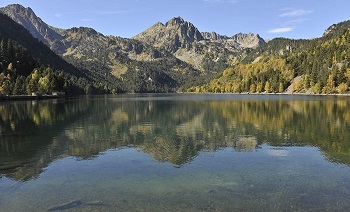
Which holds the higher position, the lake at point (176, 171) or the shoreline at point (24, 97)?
the shoreline at point (24, 97)

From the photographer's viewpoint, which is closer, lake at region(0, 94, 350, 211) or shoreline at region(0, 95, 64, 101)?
lake at region(0, 94, 350, 211)

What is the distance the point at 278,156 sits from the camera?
3128 centimetres

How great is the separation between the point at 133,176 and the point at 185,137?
20.0 meters

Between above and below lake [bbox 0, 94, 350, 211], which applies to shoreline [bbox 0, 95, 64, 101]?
above

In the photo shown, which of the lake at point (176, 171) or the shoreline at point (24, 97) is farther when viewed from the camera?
the shoreline at point (24, 97)

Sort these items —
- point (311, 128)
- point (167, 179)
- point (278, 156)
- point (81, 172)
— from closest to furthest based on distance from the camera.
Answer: point (167, 179) → point (81, 172) → point (278, 156) → point (311, 128)

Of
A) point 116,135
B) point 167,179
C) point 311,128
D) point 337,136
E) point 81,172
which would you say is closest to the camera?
point 167,179

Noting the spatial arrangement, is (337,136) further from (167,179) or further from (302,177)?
(167,179)

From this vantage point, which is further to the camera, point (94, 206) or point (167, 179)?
point (167, 179)

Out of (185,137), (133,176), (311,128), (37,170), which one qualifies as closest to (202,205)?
(133,176)

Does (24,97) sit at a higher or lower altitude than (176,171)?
higher

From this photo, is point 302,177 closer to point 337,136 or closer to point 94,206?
point 94,206

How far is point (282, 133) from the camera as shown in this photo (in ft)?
152

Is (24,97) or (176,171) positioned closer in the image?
(176,171)
